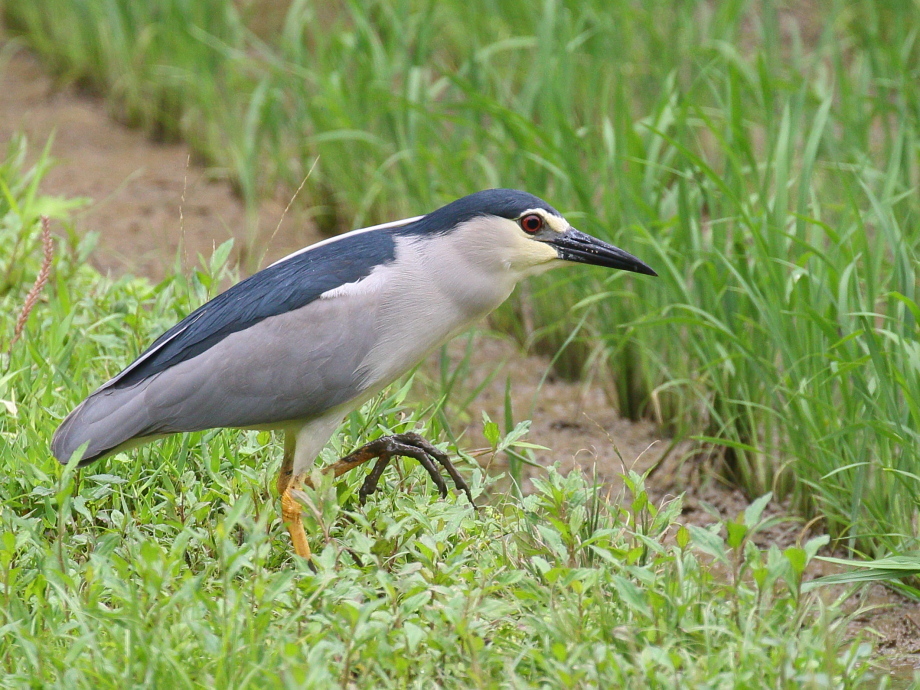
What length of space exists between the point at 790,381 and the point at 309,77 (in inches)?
104

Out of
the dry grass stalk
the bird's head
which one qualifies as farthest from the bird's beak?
the dry grass stalk

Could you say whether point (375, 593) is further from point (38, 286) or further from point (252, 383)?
point (38, 286)

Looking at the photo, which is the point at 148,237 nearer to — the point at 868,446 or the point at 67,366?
the point at 67,366

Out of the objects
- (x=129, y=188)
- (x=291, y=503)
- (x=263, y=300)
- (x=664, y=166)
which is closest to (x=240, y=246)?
(x=129, y=188)

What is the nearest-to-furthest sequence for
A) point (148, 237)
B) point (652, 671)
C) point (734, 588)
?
point (652, 671)
point (734, 588)
point (148, 237)

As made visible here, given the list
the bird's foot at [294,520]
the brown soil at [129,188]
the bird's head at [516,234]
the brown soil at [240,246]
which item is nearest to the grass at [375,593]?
the bird's foot at [294,520]

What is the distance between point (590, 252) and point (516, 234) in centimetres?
20

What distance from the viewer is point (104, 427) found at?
285 cm

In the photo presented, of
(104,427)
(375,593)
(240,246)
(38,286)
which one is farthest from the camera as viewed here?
(240,246)

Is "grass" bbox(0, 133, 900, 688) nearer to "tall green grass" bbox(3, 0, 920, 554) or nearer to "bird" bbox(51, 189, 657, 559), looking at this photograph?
"bird" bbox(51, 189, 657, 559)

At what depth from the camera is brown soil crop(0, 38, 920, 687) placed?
146 inches

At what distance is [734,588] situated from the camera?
97.3 inches

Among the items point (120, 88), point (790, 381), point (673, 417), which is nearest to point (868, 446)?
point (790, 381)

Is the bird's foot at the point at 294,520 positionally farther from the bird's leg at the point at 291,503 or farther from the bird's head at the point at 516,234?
the bird's head at the point at 516,234
